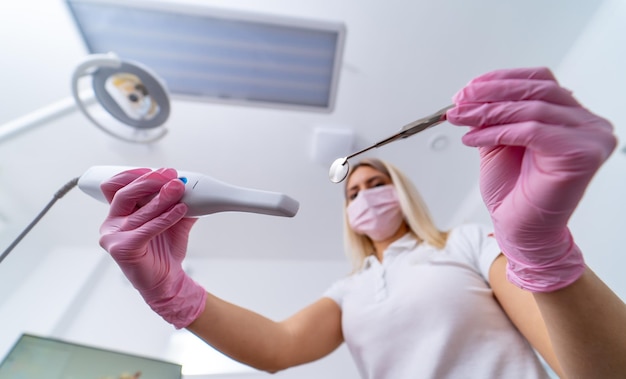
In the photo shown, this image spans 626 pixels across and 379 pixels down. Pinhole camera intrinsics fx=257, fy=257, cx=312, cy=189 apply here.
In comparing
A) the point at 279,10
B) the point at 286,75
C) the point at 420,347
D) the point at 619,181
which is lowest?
the point at 420,347

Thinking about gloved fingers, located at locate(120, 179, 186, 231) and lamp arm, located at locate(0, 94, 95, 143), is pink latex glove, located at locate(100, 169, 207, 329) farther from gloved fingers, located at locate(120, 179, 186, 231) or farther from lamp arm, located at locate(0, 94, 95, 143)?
lamp arm, located at locate(0, 94, 95, 143)

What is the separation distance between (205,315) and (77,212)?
1.09 metres

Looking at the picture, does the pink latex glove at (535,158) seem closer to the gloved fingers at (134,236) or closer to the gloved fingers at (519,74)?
the gloved fingers at (519,74)

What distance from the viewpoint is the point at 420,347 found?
0.68 m

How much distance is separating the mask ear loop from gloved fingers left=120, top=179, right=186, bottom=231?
0.43 metres

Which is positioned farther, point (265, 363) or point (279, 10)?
point (279, 10)

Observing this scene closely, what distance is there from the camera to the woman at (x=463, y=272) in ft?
1.15

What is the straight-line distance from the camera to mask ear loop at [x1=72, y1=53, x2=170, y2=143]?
69 centimetres

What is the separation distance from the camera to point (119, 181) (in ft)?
1.66

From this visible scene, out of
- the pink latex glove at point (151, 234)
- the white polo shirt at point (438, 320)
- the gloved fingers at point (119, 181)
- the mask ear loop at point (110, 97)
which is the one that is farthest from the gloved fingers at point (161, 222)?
the white polo shirt at point (438, 320)

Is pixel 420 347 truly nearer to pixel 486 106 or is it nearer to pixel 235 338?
pixel 235 338

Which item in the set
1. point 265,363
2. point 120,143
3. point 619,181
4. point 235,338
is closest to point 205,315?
point 235,338

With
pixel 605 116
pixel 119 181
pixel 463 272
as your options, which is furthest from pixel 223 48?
pixel 605 116

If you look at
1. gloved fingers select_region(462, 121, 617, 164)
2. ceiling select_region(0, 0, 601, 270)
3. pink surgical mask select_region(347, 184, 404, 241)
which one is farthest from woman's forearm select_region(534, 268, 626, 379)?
ceiling select_region(0, 0, 601, 270)
